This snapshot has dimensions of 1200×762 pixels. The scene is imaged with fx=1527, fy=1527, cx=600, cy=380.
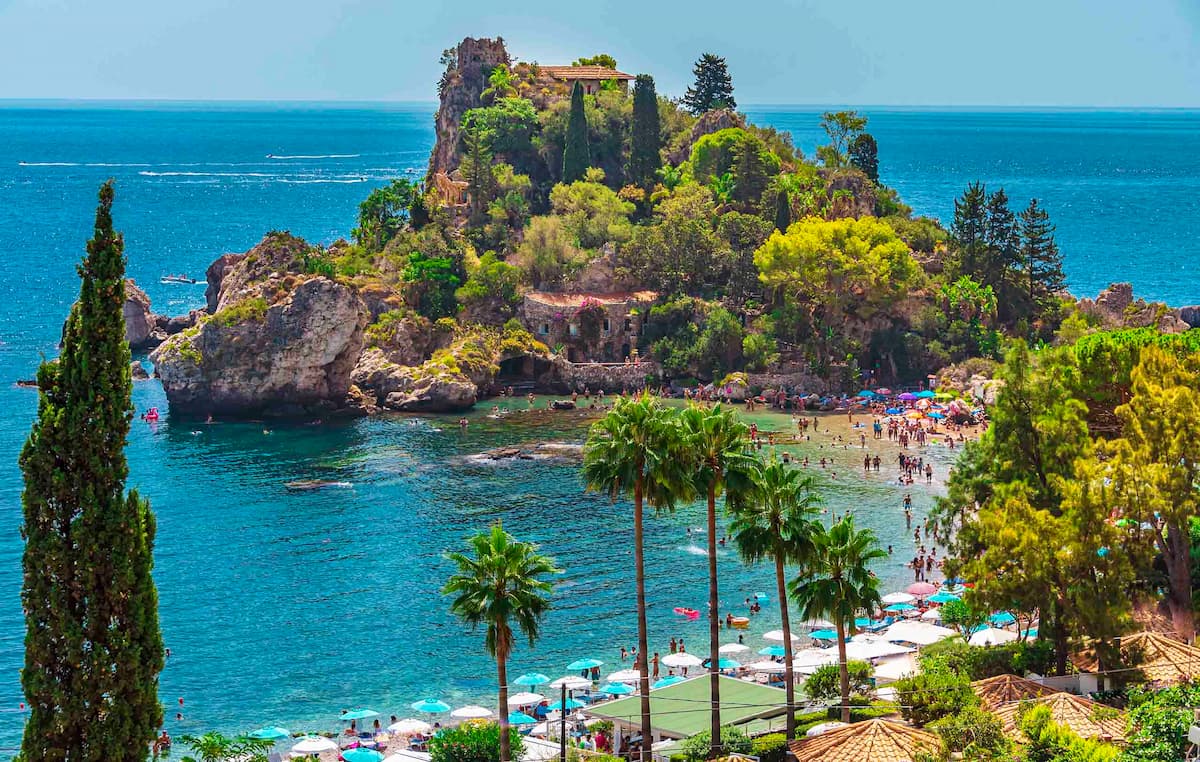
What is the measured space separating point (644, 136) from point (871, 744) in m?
93.4

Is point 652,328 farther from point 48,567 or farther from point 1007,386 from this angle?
point 48,567

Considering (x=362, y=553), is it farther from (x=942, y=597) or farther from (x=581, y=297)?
(x=581, y=297)

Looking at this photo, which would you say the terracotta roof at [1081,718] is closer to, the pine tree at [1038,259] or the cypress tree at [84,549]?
the cypress tree at [84,549]

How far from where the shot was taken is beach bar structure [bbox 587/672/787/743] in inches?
2029

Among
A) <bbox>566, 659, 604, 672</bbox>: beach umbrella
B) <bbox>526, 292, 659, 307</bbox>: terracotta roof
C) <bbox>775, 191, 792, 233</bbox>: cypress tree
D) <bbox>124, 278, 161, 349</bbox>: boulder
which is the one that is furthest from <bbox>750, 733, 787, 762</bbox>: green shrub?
<bbox>124, 278, 161, 349</bbox>: boulder

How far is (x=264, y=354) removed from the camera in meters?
105

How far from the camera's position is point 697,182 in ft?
427

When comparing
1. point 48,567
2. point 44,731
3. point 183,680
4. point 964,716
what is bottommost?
point 183,680

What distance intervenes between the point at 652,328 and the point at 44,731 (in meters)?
87.4

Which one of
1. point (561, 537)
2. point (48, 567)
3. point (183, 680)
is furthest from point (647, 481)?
point (561, 537)

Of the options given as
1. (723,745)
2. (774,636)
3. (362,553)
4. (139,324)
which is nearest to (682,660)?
(774,636)

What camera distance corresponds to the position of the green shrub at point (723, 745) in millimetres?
47750

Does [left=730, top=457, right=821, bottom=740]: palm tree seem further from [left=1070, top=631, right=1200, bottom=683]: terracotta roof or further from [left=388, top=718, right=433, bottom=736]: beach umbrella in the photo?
[left=388, top=718, right=433, bottom=736]: beach umbrella

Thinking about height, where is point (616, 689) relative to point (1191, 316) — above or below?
below
